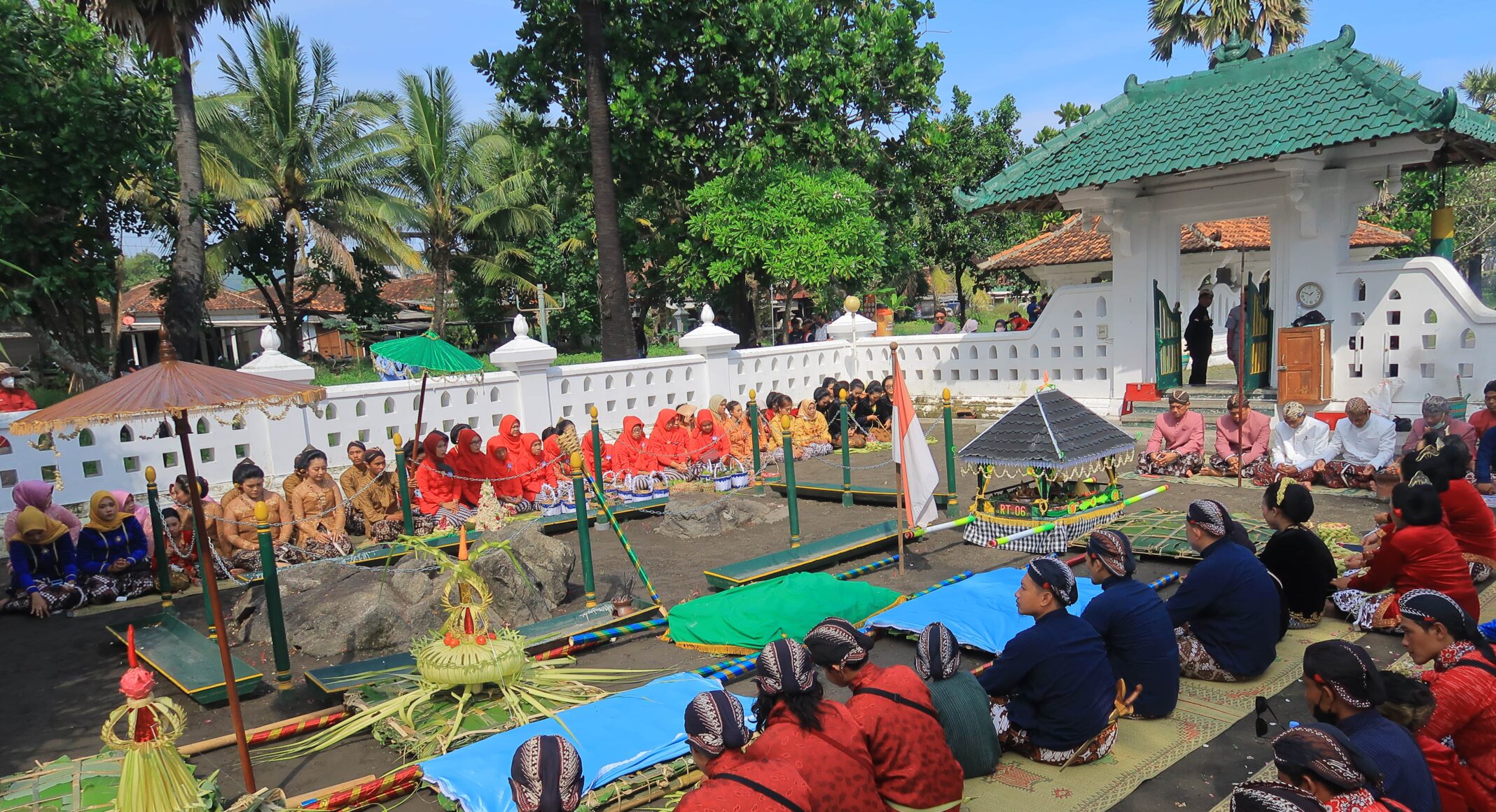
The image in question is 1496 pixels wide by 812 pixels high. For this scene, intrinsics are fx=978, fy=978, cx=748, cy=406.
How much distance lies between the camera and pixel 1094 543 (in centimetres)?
488

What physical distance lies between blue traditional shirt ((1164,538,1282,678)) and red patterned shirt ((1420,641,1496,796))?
4.79 feet

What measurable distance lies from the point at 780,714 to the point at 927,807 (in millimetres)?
809

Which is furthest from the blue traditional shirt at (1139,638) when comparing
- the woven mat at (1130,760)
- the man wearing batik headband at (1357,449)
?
the man wearing batik headband at (1357,449)

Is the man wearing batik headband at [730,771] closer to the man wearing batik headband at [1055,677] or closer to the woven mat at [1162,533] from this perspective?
the man wearing batik headband at [1055,677]

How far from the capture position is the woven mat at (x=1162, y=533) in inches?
313

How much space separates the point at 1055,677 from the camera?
14.9 ft

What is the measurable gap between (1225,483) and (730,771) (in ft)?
30.8

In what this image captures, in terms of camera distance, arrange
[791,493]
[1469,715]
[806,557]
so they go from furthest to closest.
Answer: [791,493] → [806,557] → [1469,715]

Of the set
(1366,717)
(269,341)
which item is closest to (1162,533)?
(1366,717)

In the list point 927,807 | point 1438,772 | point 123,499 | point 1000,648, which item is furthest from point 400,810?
point 123,499

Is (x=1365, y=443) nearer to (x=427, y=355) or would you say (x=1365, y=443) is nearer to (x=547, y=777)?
(x=427, y=355)

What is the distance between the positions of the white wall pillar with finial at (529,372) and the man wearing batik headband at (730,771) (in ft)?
32.6

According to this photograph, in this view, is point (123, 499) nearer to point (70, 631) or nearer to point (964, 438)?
point (70, 631)

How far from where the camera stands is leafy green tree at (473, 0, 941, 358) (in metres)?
17.2
